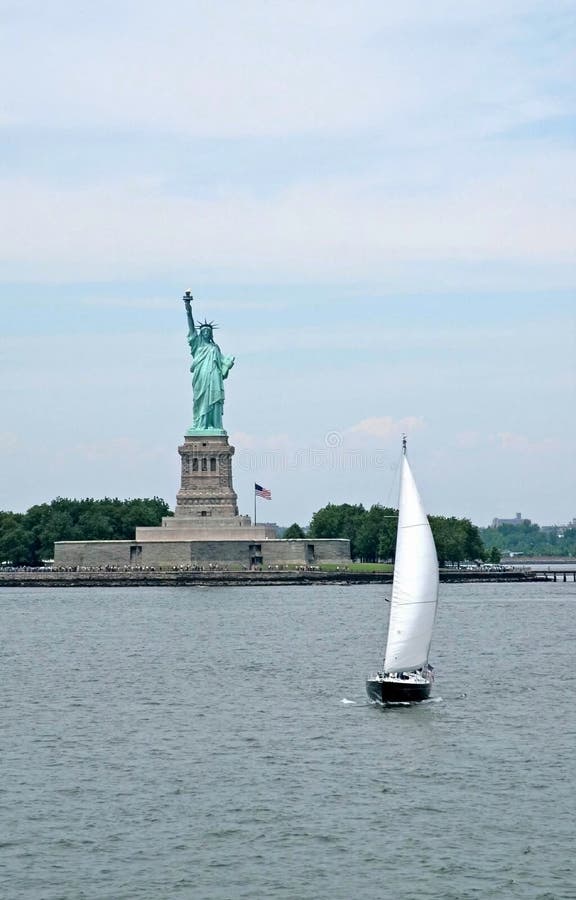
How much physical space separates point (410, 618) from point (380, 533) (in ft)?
433

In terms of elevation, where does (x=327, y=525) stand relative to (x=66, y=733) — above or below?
above

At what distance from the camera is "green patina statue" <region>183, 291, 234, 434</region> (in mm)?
152625

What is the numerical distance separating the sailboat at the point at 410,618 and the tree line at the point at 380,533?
4799 inches

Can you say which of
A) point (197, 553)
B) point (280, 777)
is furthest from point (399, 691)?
point (197, 553)

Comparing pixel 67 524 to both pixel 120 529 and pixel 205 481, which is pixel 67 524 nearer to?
pixel 120 529

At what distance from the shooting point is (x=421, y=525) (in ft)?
177

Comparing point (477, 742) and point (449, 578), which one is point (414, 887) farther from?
point (449, 578)

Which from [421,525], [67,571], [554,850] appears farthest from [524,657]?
[67,571]

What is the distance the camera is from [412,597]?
52.8 m

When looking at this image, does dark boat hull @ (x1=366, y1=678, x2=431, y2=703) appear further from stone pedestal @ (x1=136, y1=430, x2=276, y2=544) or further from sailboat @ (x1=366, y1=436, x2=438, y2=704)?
stone pedestal @ (x1=136, y1=430, x2=276, y2=544)

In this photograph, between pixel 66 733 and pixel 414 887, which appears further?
pixel 66 733

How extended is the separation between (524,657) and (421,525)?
755 inches

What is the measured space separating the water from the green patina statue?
254 ft

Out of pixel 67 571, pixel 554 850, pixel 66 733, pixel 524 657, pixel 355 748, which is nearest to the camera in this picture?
pixel 554 850
